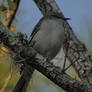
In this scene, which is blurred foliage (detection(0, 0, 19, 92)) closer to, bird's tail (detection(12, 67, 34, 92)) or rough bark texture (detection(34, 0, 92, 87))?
bird's tail (detection(12, 67, 34, 92))

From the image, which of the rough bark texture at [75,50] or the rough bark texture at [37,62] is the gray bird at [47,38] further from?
the rough bark texture at [37,62]

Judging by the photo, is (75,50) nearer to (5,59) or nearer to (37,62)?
(5,59)

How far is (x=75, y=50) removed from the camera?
4441 mm

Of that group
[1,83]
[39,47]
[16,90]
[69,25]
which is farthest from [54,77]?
[69,25]

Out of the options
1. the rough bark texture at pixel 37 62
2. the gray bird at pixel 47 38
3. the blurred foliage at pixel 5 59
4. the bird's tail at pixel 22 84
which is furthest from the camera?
the gray bird at pixel 47 38

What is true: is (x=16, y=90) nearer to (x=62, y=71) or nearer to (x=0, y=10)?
(x=62, y=71)

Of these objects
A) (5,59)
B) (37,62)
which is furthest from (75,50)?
(37,62)

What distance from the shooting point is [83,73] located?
4.30m

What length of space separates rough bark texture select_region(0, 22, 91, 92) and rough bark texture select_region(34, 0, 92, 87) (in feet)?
A: 2.84

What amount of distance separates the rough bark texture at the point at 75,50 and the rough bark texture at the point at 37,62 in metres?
0.86

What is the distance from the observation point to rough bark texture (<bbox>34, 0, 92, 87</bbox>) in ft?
14.0

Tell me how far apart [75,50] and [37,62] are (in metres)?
1.48

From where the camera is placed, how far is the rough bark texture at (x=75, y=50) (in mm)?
4277

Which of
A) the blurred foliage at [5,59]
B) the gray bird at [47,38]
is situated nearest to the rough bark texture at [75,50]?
the gray bird at [47,38]
